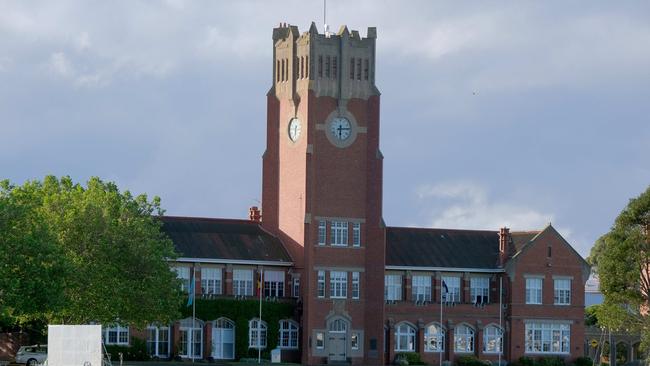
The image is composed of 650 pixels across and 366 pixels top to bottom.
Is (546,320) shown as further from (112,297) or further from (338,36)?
(112,297)

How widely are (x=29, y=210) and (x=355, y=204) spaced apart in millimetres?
30578

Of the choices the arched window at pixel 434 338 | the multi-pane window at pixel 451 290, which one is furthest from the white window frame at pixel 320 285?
the multi-pane window at pixel 451 290

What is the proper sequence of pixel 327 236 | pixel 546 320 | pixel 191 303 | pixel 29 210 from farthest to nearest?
pixel 546 320 < pixel 327 236 < pixel 191 303 < pixel 29 210

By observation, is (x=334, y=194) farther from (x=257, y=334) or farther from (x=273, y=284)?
(x=257, y=334)

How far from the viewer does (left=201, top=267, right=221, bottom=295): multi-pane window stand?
105 m

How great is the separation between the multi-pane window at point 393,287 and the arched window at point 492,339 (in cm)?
719

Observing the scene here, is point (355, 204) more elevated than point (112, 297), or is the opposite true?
point (355, 204)

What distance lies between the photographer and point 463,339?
370 ft

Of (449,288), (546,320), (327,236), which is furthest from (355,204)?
(546,320)

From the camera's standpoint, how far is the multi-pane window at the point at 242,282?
349 feet

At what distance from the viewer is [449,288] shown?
113m

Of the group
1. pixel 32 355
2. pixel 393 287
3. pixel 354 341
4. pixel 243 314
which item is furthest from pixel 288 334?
pixel 32 355

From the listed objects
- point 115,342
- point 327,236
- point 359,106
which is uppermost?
point 359,106

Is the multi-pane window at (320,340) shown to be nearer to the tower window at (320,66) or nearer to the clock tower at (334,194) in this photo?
the clock tower at (334,194)
